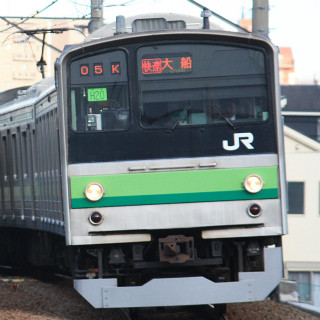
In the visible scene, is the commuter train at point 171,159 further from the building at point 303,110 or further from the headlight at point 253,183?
the building at point 303,110

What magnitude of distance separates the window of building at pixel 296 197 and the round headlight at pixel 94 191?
20.1 metres

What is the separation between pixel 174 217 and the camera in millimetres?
8766

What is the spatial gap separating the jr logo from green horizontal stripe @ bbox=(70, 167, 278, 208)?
0.73ft

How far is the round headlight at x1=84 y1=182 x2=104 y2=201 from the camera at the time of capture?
28.6ft

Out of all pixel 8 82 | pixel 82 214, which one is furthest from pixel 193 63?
pixel 8 82

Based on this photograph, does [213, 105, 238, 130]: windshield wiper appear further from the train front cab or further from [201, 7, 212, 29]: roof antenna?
[201, 7, 212, 29]: roof antenna

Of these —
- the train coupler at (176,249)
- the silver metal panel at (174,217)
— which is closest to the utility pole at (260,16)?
the silver metal panel at (174,217)

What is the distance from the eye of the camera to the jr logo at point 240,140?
28.9 ft

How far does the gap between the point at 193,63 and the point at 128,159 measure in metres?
1.11

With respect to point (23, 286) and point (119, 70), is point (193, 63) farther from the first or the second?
point (23, 286)

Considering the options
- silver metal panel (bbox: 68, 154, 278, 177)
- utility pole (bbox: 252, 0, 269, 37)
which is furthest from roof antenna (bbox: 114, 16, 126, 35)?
utility pole (bbox: 252, 0, 269, 37)

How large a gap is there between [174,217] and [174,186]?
294 millimetres

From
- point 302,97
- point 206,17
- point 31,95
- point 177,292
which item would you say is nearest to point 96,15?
point 31,95

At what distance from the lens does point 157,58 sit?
29.3 ft
